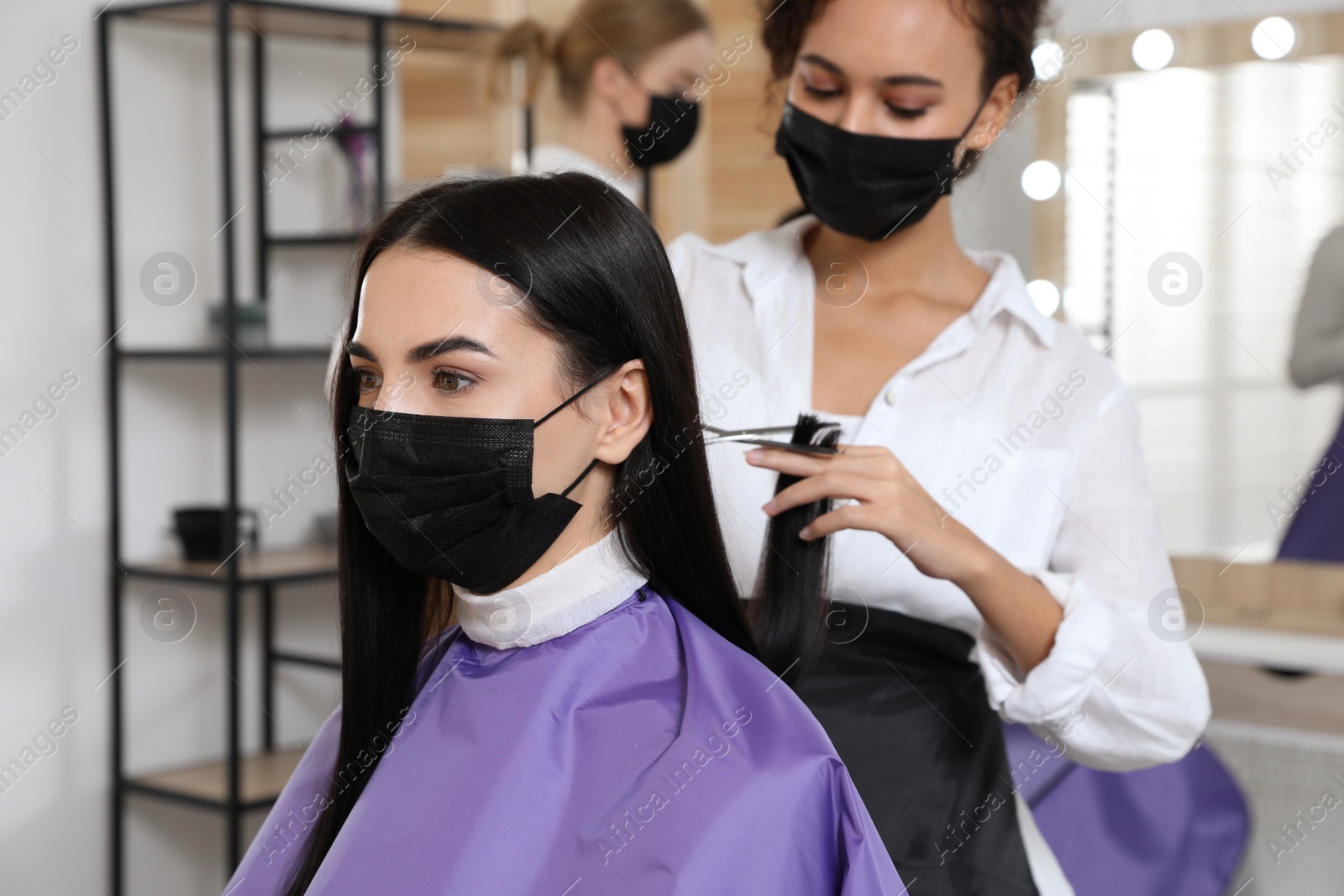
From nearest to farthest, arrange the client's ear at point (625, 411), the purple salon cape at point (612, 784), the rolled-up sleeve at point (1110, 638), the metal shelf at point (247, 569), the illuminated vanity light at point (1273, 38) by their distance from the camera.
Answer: the purple salon cape at point (612, 784)
the client's ear at point (625, 411)
the rolled-up sleeve at point (1110, 638)
the illuminated vanity light at point (1273, 38)
the metal shelf at point (247, 569)

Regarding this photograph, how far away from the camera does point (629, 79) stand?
8.21 ft

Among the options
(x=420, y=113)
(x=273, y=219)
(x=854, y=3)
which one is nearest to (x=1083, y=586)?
(x=854, y=3)

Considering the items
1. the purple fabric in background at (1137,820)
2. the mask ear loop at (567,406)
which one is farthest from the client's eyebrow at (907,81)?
the purple fabric in background at (1137,820)

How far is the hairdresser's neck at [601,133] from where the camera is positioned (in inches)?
100.0

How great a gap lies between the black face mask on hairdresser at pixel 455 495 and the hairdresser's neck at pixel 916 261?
1.59ft

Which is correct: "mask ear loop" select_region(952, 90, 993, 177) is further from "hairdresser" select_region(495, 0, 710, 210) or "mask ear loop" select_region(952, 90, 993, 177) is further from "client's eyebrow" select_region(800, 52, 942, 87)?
"hairdresser" select_region(495, 0, 710, 210)

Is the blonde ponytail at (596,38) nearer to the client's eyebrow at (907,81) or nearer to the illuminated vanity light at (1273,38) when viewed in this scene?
the illuminated vanity light at (1273,38)

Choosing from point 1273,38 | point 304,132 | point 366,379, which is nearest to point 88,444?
point 304,132

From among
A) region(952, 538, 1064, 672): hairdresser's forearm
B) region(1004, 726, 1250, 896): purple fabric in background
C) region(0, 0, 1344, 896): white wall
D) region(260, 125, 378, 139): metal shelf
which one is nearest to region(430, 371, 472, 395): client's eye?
region(952, 538, 1064, 672): hairdresser's forearm

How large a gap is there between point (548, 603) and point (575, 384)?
19 centimetres

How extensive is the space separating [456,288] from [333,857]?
0.48 meters

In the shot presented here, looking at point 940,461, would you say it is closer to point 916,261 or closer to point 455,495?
point 916,261

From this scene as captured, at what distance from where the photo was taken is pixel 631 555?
1120 mm

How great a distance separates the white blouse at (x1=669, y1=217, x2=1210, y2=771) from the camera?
4.18 feet
